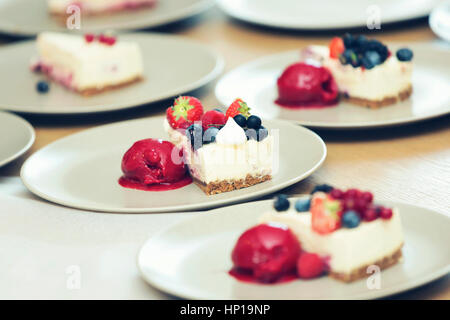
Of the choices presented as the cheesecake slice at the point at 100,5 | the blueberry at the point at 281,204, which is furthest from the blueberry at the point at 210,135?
the cheesecake slice at the point at 100,5

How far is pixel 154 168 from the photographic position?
172 centimetres

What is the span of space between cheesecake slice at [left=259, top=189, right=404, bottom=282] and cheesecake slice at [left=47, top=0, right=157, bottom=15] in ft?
6.53

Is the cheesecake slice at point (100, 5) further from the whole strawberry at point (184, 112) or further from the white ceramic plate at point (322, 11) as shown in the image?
the whole strawberry at point (184, 112)

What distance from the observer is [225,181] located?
1668mm


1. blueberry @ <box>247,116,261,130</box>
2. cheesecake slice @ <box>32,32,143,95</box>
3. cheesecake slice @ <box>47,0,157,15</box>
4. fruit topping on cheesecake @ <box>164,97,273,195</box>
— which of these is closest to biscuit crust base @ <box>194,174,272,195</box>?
fruit topping on cheesecake @ <box>164,97,273,195</box>

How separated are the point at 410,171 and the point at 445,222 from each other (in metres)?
Result: 0.39

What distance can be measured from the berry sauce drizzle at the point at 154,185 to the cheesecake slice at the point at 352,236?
0.50m

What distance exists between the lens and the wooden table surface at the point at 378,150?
5.15ft

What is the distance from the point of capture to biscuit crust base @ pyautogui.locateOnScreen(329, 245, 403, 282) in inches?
47.5

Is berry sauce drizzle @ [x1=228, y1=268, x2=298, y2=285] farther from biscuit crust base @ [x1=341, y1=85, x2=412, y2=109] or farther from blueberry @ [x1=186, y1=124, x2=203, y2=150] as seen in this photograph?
biscuit crust base @ [x1=341, y1=85, x2=412, y2=109]

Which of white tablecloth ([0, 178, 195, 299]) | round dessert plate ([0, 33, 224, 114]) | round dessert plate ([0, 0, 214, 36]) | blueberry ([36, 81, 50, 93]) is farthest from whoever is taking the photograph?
round dessert plate ([0, 0, 214, 36])

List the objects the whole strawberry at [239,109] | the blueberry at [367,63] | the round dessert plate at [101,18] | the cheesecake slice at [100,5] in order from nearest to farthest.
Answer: the whole strawberry at [239,109], the blueberry at [367,63], the round dessert plate at [101,18], the cheesecake slice at [100,5]

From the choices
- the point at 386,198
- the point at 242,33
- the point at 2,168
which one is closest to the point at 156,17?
the point at 242,33
